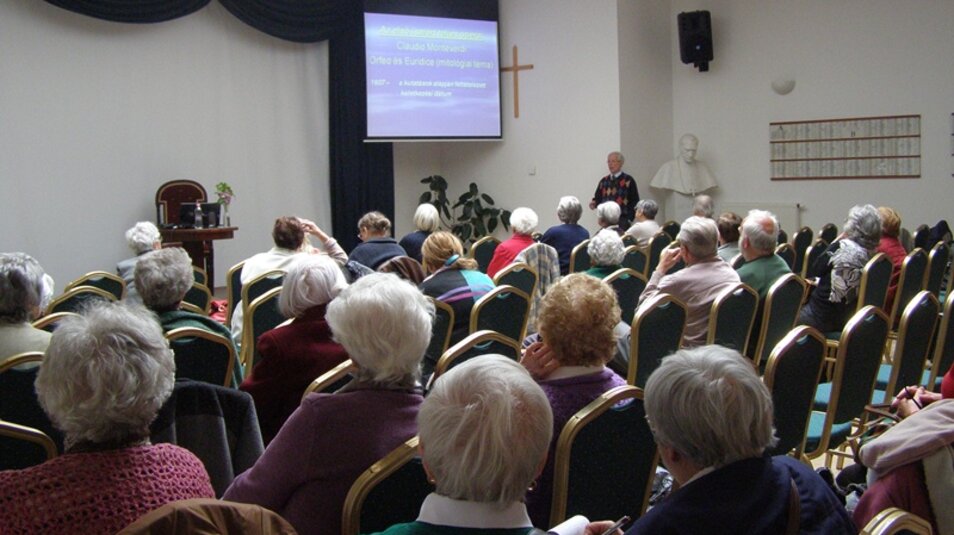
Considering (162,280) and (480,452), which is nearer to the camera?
(480,452)

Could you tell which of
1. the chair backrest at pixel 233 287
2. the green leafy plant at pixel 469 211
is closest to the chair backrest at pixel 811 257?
the chair backrest at pixel 233 287

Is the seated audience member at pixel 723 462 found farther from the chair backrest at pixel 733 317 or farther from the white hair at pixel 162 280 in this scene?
the chair backrest at pixel 733 317

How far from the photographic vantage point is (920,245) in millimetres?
7676

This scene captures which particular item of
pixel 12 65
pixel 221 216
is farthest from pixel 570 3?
pixel 12 65

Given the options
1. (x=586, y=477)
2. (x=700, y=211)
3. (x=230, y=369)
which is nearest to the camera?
(x=586, y=477)

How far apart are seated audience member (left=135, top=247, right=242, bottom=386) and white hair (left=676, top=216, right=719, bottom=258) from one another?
7.46 ft

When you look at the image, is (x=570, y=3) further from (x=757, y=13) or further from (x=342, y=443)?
(x=342, y=443)

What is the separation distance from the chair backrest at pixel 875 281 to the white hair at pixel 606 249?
1.27m

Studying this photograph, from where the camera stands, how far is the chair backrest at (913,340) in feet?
11.1

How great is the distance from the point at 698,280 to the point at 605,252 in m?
0.62

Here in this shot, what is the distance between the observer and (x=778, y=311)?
4.41 meters

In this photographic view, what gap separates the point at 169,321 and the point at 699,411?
2.26m

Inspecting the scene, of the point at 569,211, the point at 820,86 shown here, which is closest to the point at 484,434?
the point at 569,211

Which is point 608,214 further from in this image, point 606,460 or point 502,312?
point 606,460
